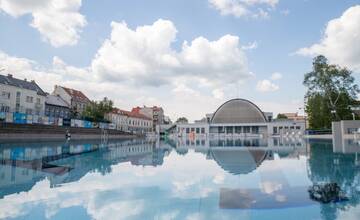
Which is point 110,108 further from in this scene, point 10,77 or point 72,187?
point 72,187

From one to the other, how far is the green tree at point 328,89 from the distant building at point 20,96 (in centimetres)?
4719

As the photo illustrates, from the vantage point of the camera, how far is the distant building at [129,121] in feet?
247

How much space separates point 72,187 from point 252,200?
180 inches

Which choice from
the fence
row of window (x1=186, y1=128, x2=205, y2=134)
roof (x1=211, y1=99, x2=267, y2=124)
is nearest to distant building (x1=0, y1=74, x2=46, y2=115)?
the fence

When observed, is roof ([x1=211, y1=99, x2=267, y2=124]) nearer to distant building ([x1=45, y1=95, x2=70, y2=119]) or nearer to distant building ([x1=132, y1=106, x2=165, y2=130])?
distant building ([x1=132, y1=106, x2=165, y2=130])

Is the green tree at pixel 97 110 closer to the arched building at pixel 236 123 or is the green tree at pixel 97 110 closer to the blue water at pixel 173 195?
the arched building at pixel 236 123

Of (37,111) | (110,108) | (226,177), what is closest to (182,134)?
(110,108)

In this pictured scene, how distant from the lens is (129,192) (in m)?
6.05

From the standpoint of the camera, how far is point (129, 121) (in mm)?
83000

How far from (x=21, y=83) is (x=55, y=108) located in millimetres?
9191

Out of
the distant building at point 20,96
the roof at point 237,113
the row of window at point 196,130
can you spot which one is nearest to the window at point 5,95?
the distant building at point 20,96

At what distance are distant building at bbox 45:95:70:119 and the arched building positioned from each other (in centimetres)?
3373

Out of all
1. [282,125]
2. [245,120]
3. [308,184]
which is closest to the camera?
[308,184]

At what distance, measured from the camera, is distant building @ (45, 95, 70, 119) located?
50.5 meters
